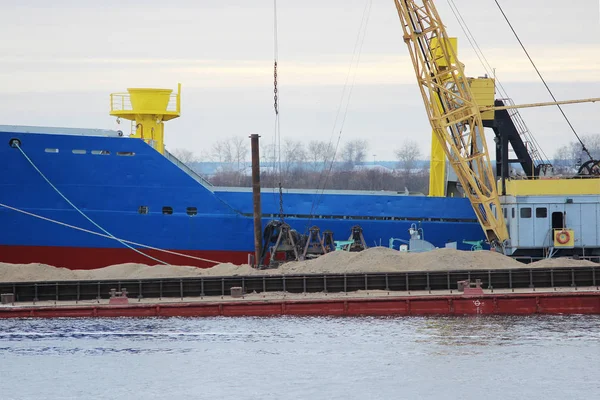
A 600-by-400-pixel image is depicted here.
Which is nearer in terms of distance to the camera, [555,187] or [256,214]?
[256,214]

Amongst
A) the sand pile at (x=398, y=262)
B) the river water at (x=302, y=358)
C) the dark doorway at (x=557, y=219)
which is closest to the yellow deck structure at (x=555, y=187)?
the dark doorway at (x=557, y=219)

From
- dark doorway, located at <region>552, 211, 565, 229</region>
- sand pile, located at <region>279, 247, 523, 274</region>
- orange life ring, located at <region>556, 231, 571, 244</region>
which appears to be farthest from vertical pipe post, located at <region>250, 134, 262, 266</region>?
dark doorway, located at <region>552, 211, 565, 229</region>

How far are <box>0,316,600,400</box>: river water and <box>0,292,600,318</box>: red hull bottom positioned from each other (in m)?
0.54

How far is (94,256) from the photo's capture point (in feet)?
159

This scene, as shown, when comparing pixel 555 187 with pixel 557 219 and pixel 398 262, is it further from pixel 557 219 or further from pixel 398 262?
pixel 398 262

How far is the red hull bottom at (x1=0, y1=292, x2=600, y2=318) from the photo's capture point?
37250mm

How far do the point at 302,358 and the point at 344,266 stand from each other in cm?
1009

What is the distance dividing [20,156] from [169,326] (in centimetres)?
1546

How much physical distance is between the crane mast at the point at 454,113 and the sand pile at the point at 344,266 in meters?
6.10

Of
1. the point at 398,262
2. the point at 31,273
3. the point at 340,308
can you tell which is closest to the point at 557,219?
the point at 398,262

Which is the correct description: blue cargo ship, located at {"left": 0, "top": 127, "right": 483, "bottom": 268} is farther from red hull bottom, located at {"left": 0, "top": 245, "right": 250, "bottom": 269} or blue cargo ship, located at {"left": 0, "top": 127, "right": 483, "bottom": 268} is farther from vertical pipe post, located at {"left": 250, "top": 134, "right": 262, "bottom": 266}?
vertical pipe post, located at {"left": 250, "top": 134, "right": 262, "bottom": 266}

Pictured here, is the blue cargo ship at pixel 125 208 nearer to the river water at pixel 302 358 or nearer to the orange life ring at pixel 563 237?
the orange life ring at pixel 563 237

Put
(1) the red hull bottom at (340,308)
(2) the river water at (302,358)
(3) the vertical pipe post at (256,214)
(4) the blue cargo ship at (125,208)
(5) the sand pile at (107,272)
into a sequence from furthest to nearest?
(4) the blue cargo ship at (125,208) → (3) the vertical pipe post at (256,214) → (5) the sand pile at (107,272) → (1) the red hull bottom at (340,308) → (2) the river water at (302,358)

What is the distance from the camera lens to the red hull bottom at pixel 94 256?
4788 centimetres
